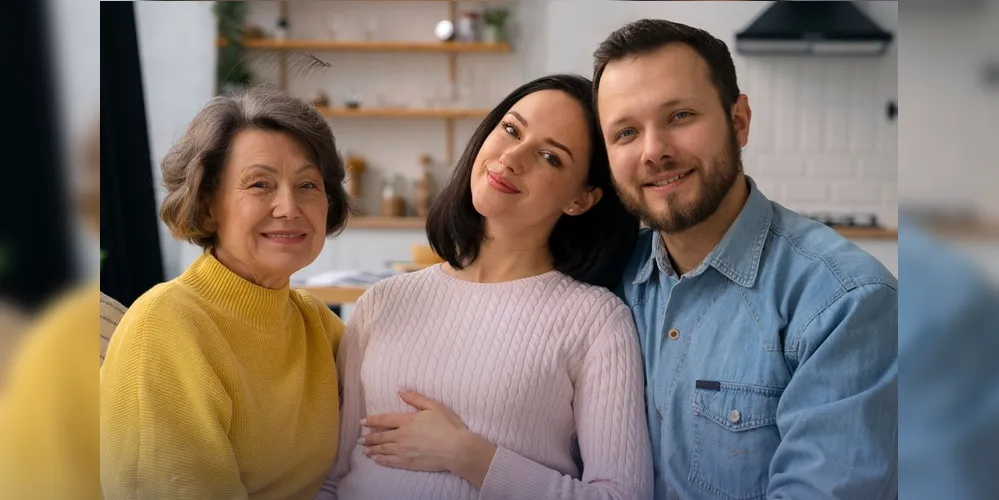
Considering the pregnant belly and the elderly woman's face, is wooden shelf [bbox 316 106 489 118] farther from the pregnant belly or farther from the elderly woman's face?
the pregnant belly

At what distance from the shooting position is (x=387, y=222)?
3.82 feet

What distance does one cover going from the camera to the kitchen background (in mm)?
801

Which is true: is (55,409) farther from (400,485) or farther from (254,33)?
(254,33)

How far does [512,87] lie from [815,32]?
0.45 metres

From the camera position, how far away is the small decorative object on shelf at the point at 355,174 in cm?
→ 85

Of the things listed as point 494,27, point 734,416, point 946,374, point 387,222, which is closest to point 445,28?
point 494,27

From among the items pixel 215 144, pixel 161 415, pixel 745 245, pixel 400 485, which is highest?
pixel 215 144

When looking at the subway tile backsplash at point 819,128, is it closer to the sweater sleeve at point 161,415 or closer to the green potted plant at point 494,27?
the green potted plant at point 494,27

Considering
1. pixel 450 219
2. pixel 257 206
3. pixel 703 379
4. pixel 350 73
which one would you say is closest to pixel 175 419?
pixel 257 206

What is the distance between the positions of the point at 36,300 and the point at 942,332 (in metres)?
0.57

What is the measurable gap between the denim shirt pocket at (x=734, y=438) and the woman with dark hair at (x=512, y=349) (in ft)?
0.19

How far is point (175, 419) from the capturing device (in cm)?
68

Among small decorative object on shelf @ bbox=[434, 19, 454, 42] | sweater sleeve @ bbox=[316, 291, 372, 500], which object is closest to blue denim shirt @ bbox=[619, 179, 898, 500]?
sweater sleeve @ bbox=[316, 291, 372, 500]

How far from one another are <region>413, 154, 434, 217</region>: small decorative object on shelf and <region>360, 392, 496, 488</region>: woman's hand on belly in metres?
0.38
